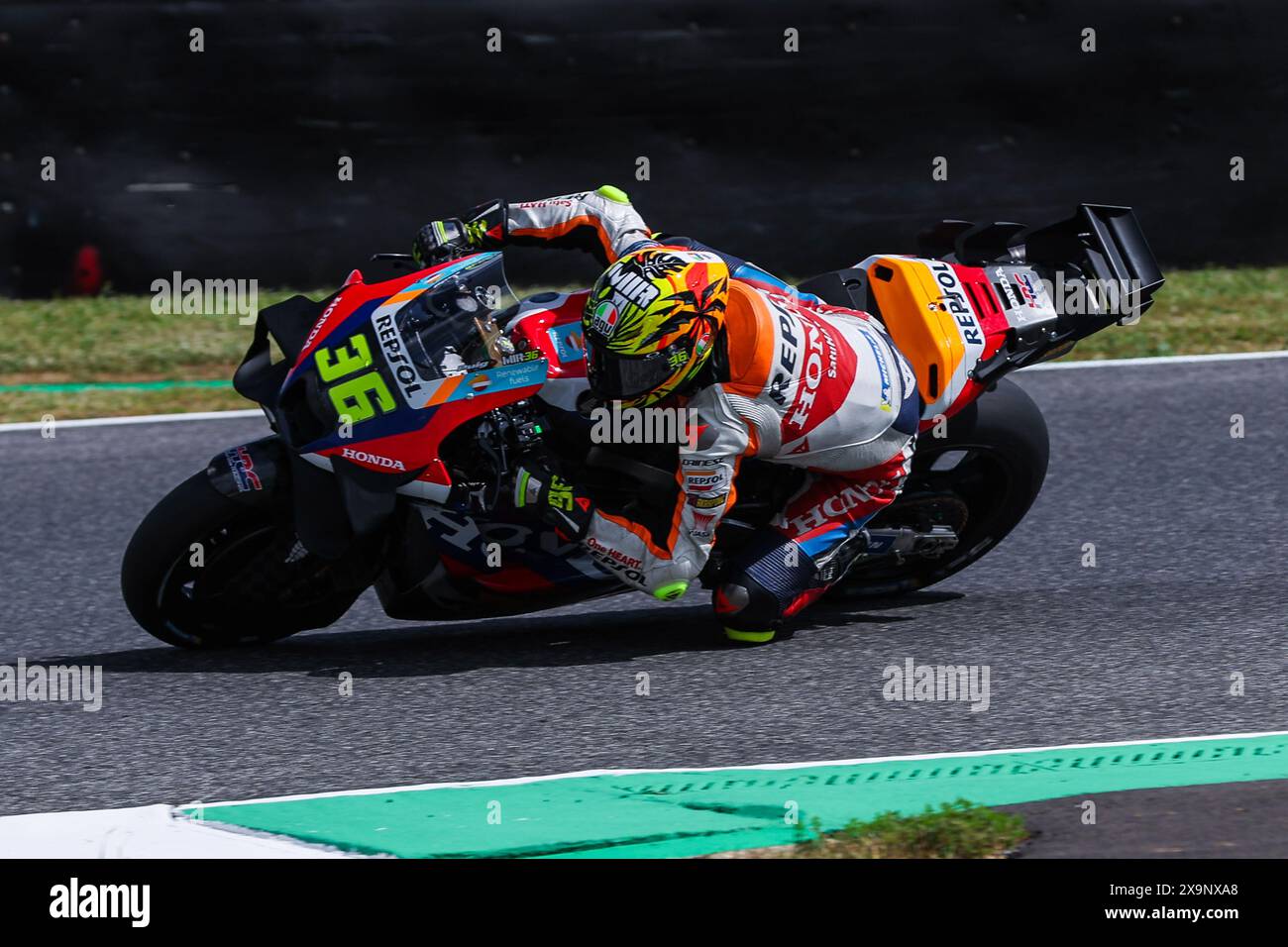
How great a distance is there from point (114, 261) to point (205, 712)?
17.4 ft

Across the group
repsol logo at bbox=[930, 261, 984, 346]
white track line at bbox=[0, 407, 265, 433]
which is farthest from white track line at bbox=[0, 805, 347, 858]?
white track line at bbox=[0, 407, 265, 433]

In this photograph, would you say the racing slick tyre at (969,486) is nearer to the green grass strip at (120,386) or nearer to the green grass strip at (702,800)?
the green grass strip at (702,800)

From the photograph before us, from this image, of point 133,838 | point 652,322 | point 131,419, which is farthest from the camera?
point 131,419

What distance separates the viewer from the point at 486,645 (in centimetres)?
578

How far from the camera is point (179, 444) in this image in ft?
26.8

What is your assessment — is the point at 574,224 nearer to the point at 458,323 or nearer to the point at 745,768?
the point at 458,323

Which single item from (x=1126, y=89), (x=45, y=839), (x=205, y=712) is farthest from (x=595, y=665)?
(x=1126, y=89)

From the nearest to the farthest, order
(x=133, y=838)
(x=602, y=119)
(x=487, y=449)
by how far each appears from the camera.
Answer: (x=133, y=838), (x=487, y=449), (x=602, y=119)

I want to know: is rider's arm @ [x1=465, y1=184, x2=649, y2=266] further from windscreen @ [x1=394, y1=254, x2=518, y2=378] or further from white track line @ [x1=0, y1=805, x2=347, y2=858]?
white track line @ [x1=0, y1=805, x2=347, y2=858]

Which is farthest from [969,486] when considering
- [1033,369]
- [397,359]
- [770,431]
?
[1033,369]

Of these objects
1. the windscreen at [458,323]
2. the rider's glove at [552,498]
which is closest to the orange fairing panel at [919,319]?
the rider's glove at [552,498]

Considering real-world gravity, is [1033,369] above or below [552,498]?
above

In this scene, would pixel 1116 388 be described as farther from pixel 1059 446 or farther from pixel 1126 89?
pixel 1126 89

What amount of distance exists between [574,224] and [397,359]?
0.98 metres
